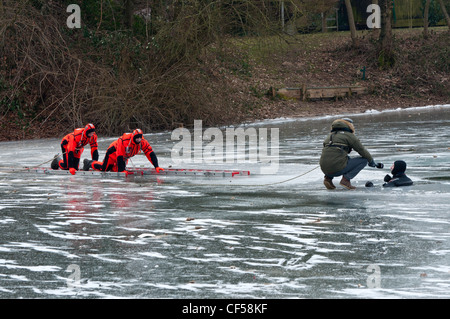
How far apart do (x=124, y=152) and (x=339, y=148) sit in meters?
4.44

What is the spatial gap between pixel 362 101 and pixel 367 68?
16.2 ft

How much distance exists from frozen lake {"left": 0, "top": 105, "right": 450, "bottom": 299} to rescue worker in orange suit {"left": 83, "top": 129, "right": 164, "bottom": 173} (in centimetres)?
44

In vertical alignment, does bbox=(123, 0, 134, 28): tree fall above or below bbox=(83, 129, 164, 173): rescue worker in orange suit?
above

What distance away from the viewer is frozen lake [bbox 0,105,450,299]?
258 inches

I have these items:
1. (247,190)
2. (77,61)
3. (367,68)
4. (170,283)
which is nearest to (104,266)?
(170,283)

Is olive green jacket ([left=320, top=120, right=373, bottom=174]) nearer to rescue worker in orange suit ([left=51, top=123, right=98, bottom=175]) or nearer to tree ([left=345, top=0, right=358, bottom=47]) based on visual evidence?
rescue worker in orange suit ([left=51, top=123, right=98, bottom=175])

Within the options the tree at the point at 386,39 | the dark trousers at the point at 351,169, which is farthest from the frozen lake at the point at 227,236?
the tree at the point at 386,39

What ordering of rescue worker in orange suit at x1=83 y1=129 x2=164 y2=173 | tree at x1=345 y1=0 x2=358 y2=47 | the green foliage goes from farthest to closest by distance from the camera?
the green foliage
tree at x1=345 y1=0 x2=358 y2=47
rescue worker in orange suit at x1=83 y1=129 x2=164 y2=173

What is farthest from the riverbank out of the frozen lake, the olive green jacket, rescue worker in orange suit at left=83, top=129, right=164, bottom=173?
the olive green jacket

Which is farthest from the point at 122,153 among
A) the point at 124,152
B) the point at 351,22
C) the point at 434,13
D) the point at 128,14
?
the point at 434,13

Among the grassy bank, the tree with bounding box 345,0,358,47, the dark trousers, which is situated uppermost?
the tree with bounding box 345,0,358,47

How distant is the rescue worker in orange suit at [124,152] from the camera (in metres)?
13.7

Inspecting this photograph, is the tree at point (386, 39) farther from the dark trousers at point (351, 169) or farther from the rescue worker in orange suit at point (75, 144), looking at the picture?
the dark trousers at point (351, 169)

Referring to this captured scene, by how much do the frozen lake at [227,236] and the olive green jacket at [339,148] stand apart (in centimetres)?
44
